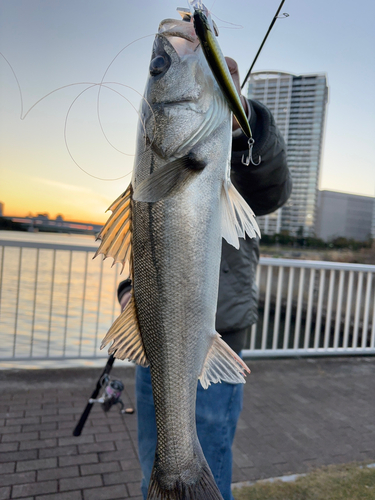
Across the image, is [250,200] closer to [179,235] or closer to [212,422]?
[179,235]

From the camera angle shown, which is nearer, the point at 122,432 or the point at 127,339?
the point at 127,339

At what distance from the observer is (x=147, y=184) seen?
3.79 feet

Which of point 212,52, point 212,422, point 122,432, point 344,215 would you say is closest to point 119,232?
point 212,52

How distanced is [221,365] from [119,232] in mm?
574

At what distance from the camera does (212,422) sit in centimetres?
188

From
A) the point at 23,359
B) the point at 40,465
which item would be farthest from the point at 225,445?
the point at 23,359

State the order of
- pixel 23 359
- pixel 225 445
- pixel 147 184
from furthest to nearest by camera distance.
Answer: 1. pixel 23 359
2. pixel 225 445
3. pixel 147 184

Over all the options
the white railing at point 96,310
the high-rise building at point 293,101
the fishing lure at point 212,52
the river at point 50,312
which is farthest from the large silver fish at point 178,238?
the river at point 50,312

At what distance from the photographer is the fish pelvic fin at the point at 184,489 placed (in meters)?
1.35

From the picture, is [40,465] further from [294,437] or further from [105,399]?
[294,437]

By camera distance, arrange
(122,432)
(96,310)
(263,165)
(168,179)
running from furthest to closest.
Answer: (96,310) < (122,432) < (263,165) < (168,179)

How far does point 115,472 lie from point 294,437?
183 cm

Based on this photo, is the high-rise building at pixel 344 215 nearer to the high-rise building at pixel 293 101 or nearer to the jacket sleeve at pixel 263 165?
the high-rise building at pixel 293 101

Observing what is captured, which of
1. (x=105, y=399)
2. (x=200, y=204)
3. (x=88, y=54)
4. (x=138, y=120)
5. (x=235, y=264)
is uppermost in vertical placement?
(x=88, y=54)
